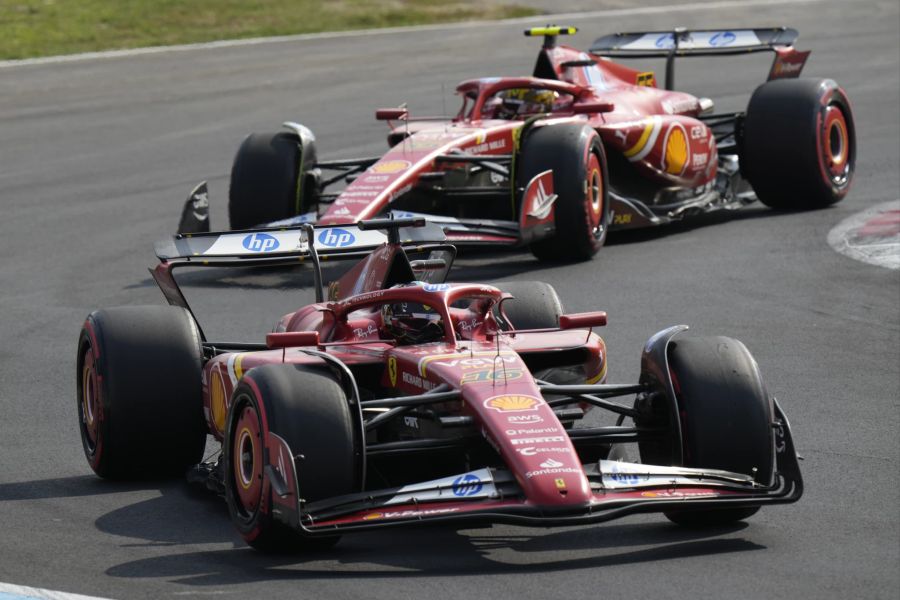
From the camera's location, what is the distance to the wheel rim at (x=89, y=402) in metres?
9.09

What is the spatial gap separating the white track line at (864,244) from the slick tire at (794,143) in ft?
1.93

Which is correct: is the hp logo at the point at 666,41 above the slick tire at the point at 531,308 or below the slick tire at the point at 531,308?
above

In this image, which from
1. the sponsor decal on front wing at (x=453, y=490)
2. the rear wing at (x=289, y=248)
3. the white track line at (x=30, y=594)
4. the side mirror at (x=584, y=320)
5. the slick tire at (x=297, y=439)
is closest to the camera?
the white track line at (x=30, y=594)

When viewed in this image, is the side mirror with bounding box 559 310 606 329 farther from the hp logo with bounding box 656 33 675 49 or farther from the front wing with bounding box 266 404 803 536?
the hp logo with bounding box 656 33 675 49

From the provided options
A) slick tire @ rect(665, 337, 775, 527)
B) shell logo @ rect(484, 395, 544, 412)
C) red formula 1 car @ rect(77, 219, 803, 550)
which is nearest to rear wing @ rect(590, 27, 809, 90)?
red formula 1 car @ rect(77, 219, 803, 550)

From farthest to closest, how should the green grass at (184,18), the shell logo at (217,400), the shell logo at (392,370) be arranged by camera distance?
the green grass at (184,18) → the shell logo at (217,400) → the shell logo at (392,370)

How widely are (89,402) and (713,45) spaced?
11.0 metres

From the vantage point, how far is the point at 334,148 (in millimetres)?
22594

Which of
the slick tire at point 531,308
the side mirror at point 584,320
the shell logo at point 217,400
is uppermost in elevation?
the side mirror at point 584,320

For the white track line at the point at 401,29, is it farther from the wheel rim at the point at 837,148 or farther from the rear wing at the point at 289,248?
the rear wing at the point at 289,248

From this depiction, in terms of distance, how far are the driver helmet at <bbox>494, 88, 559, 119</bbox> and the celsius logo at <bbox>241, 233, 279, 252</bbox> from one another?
717cm

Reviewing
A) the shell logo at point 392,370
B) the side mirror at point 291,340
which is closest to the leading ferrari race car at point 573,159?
the shell logo at point 392,370

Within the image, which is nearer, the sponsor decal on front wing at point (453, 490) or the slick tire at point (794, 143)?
the sponsor decal on front wing at point (453, 490)

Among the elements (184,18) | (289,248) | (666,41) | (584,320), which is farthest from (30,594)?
(184,18)
